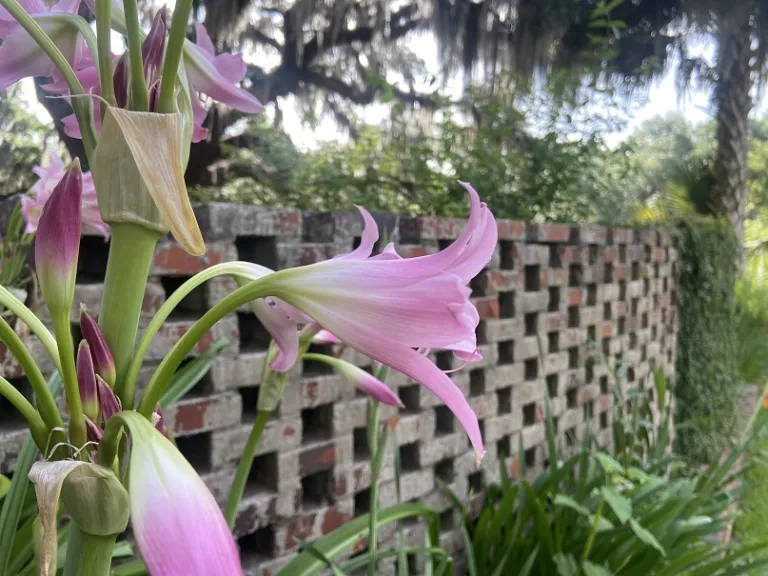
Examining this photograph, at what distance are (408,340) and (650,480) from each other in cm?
163

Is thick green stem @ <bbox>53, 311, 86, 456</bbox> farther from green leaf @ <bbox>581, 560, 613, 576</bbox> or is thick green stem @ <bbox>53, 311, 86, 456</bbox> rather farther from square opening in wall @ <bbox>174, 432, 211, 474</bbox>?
green leaf @ <bbox>581, 560, 613, 576</bbox>

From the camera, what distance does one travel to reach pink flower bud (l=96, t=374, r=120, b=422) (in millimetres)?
324

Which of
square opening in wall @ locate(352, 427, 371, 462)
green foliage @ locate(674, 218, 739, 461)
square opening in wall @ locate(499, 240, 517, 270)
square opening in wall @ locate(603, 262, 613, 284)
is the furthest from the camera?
green foliage @ locate(674, 218, 739, 461)

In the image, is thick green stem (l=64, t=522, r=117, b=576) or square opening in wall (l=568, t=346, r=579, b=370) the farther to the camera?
square opening in wall (l=568, t=346, r=579, b=370)

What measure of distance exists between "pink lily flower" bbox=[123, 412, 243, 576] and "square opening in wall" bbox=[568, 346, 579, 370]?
2.24m

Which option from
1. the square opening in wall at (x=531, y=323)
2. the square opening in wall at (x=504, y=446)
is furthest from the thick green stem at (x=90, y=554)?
the square opening in wall at (x=531, y=323)

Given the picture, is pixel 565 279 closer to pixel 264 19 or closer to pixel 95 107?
pixel 95 107

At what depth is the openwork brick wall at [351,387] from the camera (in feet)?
3.63

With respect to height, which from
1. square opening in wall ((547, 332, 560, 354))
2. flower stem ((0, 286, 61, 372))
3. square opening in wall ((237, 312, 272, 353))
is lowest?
square opening in wall ((547, 332, 560, 354))

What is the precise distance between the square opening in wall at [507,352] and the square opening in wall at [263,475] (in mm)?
944

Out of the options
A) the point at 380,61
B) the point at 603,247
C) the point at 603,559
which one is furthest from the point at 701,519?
the point at 380,61

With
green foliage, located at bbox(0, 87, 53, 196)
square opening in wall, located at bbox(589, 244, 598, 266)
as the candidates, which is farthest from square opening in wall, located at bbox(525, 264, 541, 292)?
green foliage, located at bbox(0, 87, 53, 196)

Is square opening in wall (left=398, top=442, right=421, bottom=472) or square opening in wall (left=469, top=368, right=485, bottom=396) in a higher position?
square opening in wall (left=469, top=368, right=485, bottom=396)

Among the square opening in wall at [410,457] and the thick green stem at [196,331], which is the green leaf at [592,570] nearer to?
the square opening in wall at [410,457]
